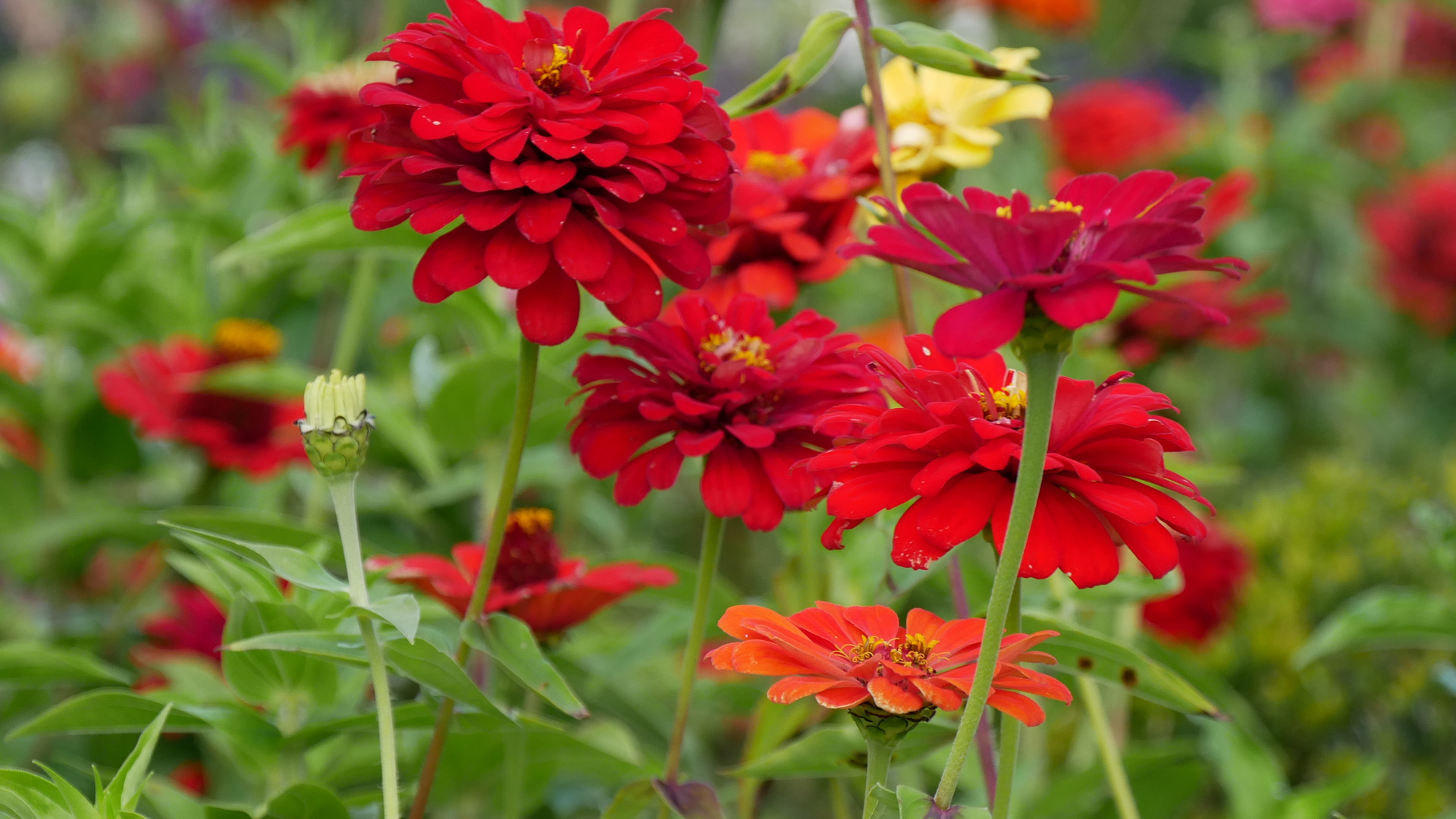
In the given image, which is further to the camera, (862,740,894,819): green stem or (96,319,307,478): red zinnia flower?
(96,319,307,478): red zinnia flower

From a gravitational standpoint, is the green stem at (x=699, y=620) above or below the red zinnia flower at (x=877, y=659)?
below

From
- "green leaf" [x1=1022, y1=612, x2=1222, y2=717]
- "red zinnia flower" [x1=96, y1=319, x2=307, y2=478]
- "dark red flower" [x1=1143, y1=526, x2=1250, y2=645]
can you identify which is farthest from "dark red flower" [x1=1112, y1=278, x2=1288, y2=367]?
"red zinnia flower" [x1=96, y1=319, x2=307, y2=478]

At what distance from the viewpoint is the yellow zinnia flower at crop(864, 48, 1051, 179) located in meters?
0.66

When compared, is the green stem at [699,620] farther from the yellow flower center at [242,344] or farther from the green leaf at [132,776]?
the yellow flower center at [242,344]

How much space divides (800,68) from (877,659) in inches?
11.4

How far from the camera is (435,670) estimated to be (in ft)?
1.54

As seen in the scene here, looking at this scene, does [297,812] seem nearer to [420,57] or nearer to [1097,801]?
[420,57]

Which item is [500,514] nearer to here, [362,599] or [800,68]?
[362,599]

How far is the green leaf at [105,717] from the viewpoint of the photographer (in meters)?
0.53

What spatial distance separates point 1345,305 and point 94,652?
1867mm

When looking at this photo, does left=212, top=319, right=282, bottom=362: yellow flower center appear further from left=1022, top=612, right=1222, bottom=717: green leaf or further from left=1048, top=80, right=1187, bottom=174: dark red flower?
left=1048, top=80, right=1187, bottom=174: dark red flower

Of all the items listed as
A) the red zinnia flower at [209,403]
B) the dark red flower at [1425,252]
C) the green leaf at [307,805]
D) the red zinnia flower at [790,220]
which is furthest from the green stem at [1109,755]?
the dark red flower at [1425,252]

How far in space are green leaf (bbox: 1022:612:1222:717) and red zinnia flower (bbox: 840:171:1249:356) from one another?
0.61 feet

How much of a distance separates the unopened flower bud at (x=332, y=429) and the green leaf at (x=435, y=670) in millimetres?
72
